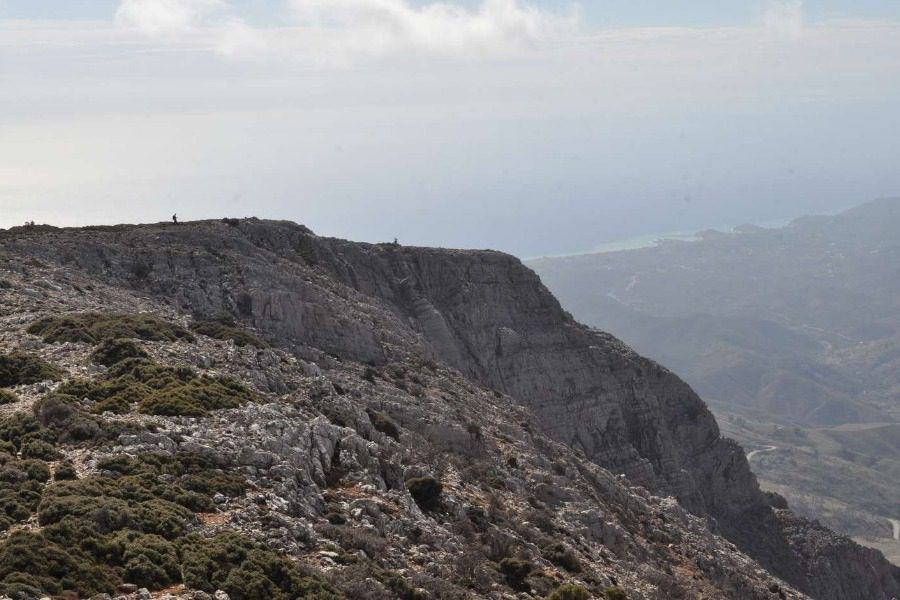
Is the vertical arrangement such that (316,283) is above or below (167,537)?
above

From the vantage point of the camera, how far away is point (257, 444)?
106 feet

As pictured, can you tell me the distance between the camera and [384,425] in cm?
4819

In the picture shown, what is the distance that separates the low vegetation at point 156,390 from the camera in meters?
35.3

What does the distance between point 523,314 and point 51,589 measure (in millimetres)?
69193

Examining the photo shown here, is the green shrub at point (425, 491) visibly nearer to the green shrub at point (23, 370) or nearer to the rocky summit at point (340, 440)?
the rocky summit at point (340, 440)

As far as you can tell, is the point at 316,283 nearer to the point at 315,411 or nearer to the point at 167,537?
the point at 315,411

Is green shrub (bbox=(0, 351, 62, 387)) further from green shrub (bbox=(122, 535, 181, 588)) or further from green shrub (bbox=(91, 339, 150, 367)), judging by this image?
green shrub (bbox=(122, 535, 181, 588))

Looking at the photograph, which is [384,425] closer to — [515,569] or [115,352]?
[115,352]

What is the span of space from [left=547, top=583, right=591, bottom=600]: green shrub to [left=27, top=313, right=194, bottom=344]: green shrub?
23089 mm

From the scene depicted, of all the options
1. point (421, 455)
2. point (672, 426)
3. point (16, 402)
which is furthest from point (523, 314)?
point (16, 402)

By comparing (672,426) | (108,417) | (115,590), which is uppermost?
(108,417)

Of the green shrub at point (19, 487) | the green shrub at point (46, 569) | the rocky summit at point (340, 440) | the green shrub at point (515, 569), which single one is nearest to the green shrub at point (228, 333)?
the rocky summit at point (340, 440)

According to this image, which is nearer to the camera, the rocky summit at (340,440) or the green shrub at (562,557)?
the rocky summit at (340,440)

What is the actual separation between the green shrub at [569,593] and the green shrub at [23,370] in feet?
66.1
